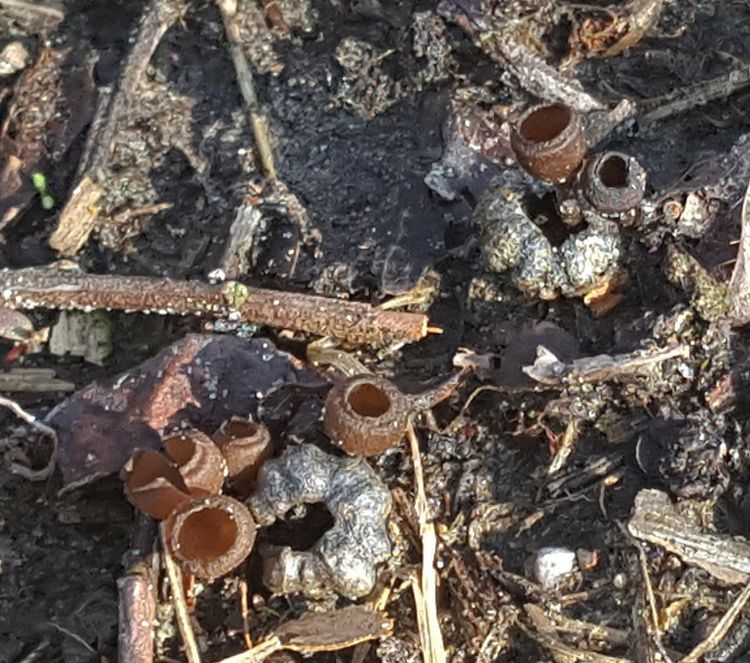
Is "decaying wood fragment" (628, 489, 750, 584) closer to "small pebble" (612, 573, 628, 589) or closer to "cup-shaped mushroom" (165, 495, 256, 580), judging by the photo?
"small pebble" (612, 573, 628, 589)

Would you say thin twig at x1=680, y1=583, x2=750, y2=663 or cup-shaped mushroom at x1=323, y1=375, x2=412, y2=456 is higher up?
cup-shaped mushroom at x1=323, y1=375, x2=412, y2=456

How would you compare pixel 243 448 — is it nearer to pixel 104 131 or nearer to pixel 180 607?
pixel 180 607

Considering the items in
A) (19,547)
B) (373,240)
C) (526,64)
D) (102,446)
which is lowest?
(19,547)

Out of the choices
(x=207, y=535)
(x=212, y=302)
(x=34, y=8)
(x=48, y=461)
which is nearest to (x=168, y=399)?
(x=212, y=302)

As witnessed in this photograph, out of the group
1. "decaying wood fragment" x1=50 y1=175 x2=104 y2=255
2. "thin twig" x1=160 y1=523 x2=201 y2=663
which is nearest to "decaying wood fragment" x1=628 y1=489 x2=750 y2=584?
"thin twig" x1=160 y1=523 x2=201 y2=663

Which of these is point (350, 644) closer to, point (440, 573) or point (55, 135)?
point (440, 573)

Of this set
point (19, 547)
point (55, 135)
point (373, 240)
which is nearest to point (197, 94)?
point (55, 135)
